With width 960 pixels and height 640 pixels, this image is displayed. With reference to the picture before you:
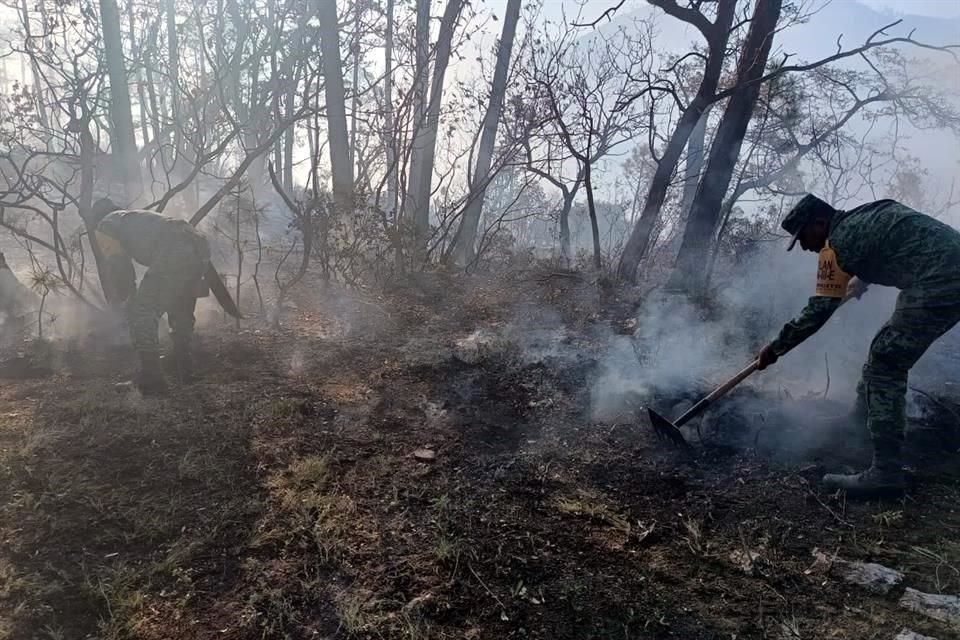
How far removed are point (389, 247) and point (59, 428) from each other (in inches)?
195

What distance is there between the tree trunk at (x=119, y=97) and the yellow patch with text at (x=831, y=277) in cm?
781

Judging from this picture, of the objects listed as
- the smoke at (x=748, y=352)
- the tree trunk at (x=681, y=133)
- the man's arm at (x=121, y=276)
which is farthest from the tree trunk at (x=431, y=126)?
the man's arm at (x=121, y=276)

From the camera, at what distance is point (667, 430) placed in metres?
3.58

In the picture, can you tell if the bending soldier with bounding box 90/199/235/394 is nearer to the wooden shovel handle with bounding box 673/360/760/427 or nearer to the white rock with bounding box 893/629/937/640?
the wooden shovel handle with bounding box 673/360/760/427

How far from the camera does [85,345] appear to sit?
17.0ft

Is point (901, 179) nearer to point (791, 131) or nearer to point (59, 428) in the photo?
point (791, 131)

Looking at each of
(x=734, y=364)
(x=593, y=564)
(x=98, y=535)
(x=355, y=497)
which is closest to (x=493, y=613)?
(x=593, y=564)

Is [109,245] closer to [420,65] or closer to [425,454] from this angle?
[425,454]

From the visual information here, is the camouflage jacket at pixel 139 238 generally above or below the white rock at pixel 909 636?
above

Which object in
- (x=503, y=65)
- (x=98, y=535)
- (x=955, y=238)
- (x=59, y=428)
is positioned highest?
(x=503, y=65)

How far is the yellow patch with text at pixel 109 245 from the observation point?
16.2 ft

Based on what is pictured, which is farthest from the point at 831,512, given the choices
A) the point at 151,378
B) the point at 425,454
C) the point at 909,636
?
the point at 151,378

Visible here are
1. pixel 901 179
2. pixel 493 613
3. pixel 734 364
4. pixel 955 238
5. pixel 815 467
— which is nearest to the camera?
pixel 493 613

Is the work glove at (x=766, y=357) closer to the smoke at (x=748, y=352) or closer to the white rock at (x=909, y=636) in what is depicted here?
the smoke at (x=748, y=352)
